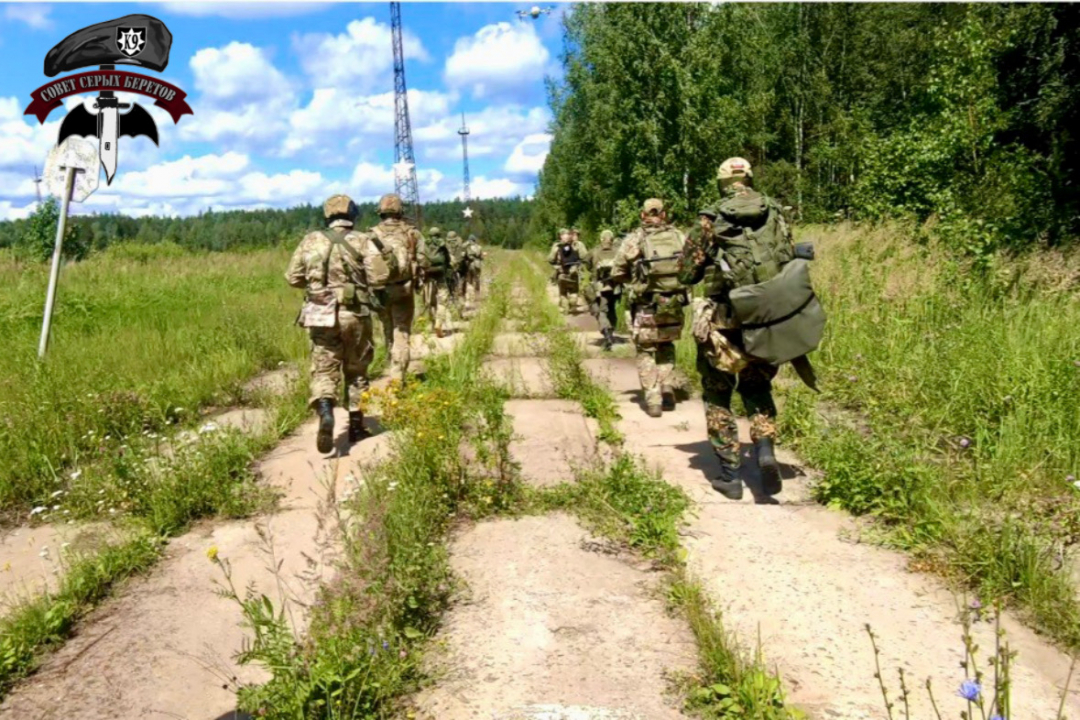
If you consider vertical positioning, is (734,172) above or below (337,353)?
above

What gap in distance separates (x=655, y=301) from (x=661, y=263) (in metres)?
0.33

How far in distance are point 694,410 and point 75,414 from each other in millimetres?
4958

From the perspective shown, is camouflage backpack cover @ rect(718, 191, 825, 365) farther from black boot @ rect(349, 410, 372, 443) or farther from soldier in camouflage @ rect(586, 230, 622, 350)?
soldier in camouflage @ rect(586, 230, 622, 350)

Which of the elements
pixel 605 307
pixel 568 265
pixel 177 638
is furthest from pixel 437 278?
pixel 177 638

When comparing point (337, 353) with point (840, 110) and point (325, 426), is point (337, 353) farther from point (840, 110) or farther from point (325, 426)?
point (840, 110)

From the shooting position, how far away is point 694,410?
689 cm

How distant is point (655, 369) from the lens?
6734 mm

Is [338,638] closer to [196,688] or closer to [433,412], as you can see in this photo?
[196,688]

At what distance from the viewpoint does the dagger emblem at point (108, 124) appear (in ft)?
21.7

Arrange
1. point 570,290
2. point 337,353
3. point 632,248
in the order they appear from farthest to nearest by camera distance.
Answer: point 570,290, point 632,248, point 337,353

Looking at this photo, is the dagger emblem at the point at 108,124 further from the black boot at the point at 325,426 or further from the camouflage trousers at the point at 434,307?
the camouflage trousers at the point at 434,307

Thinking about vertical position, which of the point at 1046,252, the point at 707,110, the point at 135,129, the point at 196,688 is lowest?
the point at 196,688

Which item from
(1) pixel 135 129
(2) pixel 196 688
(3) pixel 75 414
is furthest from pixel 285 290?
(2) pixel 196 688

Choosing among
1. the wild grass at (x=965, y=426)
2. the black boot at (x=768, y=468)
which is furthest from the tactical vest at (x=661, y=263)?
the black boot at (x=768, y=468)
